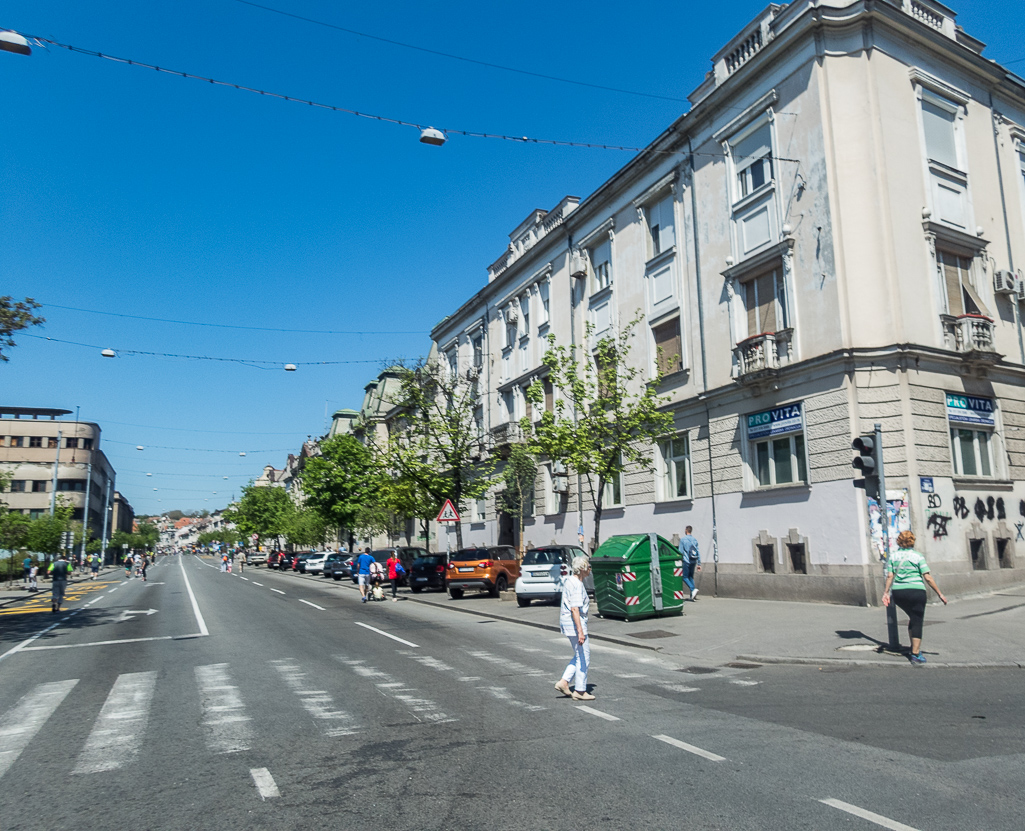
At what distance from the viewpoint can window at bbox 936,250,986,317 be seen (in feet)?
62.2

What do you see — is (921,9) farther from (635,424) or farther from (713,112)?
(635,424)

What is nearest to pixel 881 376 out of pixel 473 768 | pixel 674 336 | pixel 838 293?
pixel 838 293

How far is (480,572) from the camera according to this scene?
24891 mm

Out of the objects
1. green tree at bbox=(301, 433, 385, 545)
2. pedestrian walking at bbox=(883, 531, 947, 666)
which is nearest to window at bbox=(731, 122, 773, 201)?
pedestrian walking at bbox=(883, 531, 947, 666)

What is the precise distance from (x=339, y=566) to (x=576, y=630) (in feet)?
126

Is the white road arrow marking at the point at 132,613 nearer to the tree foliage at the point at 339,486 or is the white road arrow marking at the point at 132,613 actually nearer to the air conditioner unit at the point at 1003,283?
the air conditioner unit at the point at 1003,283

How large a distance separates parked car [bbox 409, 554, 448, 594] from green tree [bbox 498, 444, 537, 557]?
11.6ft

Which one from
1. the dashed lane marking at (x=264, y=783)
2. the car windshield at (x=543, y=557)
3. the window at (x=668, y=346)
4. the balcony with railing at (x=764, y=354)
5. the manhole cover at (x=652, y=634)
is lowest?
the manhole cover at (x=652, y=634)

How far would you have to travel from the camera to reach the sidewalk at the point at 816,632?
35.6 feet

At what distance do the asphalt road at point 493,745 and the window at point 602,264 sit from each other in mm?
18771

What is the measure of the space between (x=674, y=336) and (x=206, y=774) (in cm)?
2073

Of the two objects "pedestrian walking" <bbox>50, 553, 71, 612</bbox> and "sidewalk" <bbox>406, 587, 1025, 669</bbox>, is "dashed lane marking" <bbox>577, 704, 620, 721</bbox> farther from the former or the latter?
"pedestrian walking" <bbox>50, 553, 71, 612</bbox>

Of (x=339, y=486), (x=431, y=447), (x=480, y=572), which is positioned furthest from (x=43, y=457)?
(x=480, y=572)

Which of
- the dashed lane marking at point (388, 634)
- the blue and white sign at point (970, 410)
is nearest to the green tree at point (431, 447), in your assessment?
the dashed lane marking at point (388, 634)
